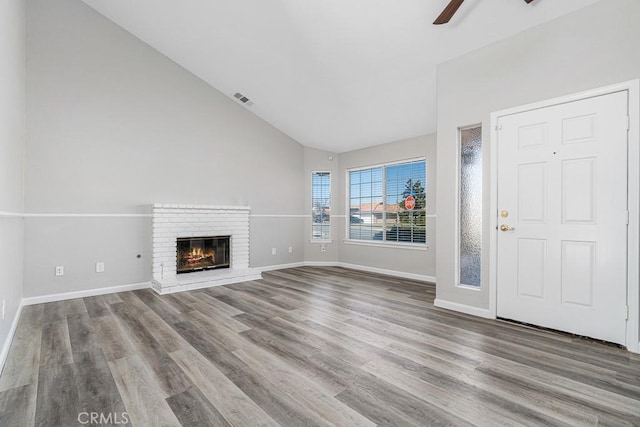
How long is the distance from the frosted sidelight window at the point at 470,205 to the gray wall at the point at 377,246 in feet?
5.26

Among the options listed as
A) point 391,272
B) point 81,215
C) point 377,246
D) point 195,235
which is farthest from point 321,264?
point 81,215

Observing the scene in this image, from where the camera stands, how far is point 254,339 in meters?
2.67

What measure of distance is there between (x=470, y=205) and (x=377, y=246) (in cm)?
264

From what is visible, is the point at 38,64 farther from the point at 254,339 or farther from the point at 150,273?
the point at 254,339

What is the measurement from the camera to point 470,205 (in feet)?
11.6

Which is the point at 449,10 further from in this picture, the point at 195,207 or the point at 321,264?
the point at 321,264

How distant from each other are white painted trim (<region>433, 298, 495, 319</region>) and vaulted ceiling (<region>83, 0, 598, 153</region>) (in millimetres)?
2793

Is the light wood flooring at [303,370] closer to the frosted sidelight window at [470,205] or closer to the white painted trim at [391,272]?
the frosted sidelight window at [470,205]

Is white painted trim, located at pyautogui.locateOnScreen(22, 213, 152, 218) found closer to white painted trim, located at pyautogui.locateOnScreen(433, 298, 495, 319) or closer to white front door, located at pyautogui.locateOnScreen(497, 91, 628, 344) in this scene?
white painted trim, located at pyautogui.locateOnScreen(433, 298, 495, 319)

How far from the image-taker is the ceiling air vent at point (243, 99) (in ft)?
17.8

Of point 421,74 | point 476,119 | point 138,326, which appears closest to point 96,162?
point 138,326

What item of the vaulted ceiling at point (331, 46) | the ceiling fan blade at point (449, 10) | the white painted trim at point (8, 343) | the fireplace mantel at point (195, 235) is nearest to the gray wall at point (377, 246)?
the vaulted ceiling at point (331, 46)

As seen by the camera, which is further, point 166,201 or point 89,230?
point 166,201

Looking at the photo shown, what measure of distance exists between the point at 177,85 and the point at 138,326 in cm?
384
